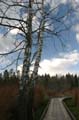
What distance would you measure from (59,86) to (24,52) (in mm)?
160426

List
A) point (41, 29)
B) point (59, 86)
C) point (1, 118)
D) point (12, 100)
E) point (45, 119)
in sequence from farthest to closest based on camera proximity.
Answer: point (59, 86) < point (45, 119) < point (12, 100) < point (1, 118) < point (41, 29)

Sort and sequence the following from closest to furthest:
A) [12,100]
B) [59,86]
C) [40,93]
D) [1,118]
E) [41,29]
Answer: [41,29]
[1,118]
[12,100]
[40,93]
[59,86]

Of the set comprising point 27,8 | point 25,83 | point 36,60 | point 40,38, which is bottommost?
point 25,83

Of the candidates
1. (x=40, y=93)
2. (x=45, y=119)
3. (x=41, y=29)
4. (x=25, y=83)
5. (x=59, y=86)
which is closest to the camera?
(x=25, y=83)

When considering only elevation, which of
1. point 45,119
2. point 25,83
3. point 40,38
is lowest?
point 45,119

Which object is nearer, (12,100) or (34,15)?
(34,15)

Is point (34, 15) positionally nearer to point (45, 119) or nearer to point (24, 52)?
point (24, 52)

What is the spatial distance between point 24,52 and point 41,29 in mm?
1453

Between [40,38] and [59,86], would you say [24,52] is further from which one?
[59,86]

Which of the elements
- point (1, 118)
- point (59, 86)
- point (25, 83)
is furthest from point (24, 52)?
point (59, 86)

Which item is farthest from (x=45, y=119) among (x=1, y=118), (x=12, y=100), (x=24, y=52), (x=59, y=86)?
(x=59, y=86)

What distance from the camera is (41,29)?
1300 cm

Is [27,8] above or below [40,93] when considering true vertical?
above

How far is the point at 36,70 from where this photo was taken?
13328 millimetres
